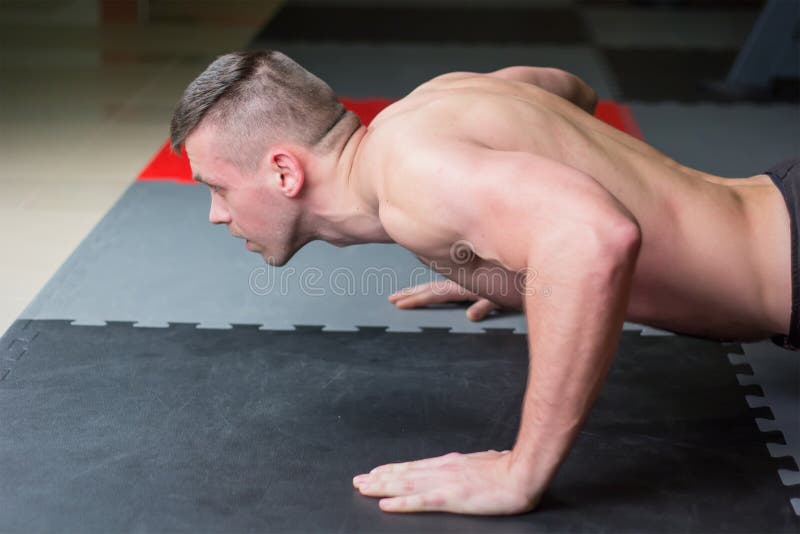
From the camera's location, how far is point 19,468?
2457mm

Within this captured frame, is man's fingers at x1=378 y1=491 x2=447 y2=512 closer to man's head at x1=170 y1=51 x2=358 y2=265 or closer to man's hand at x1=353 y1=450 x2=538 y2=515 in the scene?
man's hand at x1=353 y1=450 x2=538 y2=515

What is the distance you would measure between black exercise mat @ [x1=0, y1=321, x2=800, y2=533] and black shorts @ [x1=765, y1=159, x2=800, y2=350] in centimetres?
32

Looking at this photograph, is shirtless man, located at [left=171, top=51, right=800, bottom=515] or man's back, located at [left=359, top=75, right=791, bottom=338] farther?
man's back, located at [left=359, top=75, right=791, bottom=338]

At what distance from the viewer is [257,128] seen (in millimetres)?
2398

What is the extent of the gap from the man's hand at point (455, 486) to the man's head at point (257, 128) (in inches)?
27.3

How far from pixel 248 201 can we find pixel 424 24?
5.83 meters

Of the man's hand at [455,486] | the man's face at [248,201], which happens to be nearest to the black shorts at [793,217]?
the man's hand at [455,486]

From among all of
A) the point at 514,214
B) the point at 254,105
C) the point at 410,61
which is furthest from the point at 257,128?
the point at 410,61

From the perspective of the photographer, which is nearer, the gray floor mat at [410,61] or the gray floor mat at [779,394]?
the gray floor mat at [779,394]

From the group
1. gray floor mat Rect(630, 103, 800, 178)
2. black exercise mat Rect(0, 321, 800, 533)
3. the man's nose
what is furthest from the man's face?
gray floor mat Rect(630, 103, 800, 178)

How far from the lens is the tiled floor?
3.99 m

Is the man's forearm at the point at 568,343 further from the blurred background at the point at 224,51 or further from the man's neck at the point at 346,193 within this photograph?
the blurred background at the point at 224,51

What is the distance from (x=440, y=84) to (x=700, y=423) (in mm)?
1121

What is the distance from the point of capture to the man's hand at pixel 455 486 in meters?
2.24
